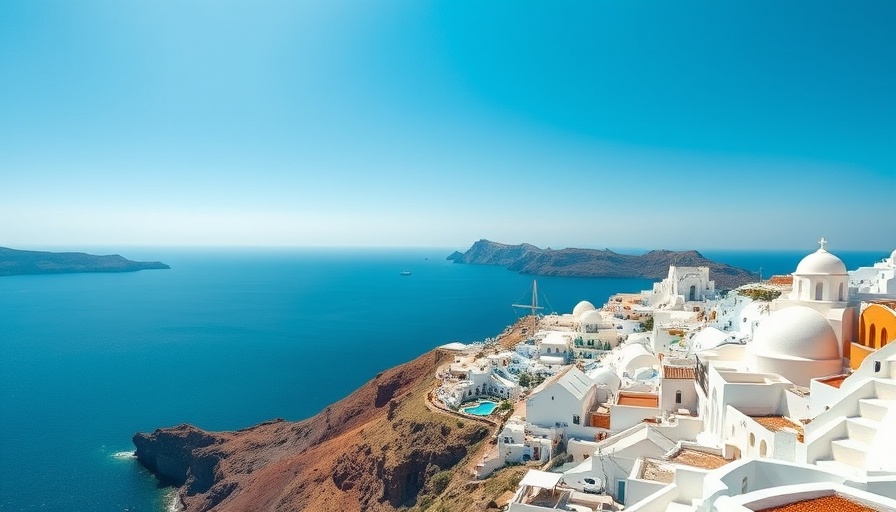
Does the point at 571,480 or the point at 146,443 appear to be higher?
the point at 571,480

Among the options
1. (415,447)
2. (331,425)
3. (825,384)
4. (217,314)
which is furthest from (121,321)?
(825,384)

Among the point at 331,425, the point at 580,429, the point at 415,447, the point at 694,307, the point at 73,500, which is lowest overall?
the point at 73,500

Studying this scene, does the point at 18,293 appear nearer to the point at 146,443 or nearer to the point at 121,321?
the point at 121,321

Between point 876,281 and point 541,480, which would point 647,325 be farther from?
point 541,480

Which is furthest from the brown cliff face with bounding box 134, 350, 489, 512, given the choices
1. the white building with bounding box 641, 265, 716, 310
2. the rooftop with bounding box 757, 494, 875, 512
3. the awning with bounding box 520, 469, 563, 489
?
the white building with bounding box 641, 265, 716, 310

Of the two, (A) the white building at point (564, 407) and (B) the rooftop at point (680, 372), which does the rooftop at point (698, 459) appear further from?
(A) the white building at point (564, 407)

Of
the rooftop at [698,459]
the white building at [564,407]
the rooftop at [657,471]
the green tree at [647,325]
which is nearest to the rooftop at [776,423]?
the rooftop at [698,459]
